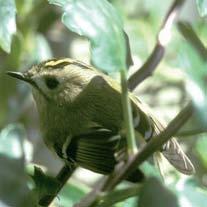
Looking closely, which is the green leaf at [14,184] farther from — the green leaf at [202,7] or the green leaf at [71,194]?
the green leaf at [71,194]

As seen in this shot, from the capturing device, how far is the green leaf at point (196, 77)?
48cm

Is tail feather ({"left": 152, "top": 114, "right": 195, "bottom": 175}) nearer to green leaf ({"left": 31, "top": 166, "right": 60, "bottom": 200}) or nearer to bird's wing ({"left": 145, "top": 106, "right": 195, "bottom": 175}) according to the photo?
bird's wing ({"left": 145, "top": 106, "right": 195, "bottom": 175})

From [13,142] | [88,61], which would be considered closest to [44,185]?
[13,142]

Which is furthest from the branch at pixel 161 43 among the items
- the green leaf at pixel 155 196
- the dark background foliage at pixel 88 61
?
the green leaf at pixel 155 196

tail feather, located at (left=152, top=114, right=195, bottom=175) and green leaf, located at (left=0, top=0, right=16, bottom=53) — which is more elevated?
green leaf, located at (left=0, top=0, right=16, bottom=53)

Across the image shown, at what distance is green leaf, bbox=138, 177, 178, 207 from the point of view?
1.67 ft

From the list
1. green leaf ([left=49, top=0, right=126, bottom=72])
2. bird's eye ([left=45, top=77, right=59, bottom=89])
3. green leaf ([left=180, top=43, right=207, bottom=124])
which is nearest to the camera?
green leaf ([left=180, top=43, right=207, bottom=124])

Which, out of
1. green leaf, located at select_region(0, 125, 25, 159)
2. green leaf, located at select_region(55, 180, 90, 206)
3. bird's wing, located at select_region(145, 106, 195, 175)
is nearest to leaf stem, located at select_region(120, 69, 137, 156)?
green leaf, located at select_region(0, 125, 25, 159)

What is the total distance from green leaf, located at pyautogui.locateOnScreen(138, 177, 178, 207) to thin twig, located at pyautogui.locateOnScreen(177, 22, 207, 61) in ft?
0.34

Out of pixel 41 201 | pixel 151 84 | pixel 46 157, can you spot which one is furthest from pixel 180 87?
pixel 41 201

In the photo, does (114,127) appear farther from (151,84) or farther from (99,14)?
(151,84)

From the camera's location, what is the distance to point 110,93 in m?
0.87

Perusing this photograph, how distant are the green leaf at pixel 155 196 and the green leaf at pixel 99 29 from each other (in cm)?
11

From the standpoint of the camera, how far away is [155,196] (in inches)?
20.1
